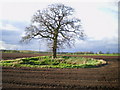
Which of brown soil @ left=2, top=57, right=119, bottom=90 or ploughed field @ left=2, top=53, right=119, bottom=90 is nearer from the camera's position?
brown soil @ left=2, top=57, right=119, bottom=90

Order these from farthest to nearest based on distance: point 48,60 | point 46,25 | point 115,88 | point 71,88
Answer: point 46,25 → point 48,60 → point 115,88 → point 71,88

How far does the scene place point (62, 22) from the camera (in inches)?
1172

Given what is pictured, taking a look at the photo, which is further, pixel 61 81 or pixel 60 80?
pixel 60 80

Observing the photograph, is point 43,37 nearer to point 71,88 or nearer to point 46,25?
point 46,25

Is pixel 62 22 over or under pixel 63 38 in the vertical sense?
over

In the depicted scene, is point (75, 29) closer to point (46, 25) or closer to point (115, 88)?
point (46, 25)

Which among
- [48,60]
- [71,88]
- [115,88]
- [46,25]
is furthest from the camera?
[46,25]

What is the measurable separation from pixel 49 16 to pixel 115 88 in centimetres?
2021

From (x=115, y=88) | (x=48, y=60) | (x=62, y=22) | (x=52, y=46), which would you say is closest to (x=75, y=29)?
(x=62, y=22)

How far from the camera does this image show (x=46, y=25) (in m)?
29.9

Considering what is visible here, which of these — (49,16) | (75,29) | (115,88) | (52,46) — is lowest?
(115,88)

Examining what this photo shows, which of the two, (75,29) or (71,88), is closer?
(71,88)

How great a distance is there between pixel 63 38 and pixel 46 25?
10.9 feet

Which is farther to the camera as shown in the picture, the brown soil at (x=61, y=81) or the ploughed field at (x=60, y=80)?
the ploughed field at (x=60, y=80)
